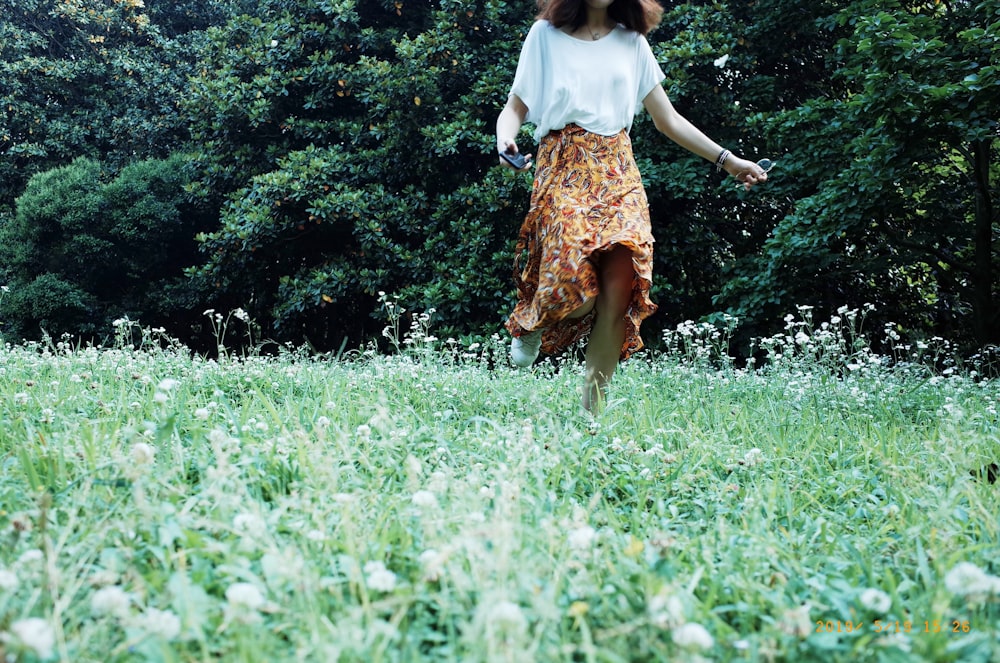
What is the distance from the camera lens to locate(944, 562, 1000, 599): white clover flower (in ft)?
4.18

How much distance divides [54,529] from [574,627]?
111 cm

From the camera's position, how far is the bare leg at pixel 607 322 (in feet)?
11.1

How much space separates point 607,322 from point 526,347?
0.51m

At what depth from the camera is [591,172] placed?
136 inches

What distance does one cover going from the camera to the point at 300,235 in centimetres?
938

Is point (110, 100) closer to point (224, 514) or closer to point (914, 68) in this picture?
point (914, 68)

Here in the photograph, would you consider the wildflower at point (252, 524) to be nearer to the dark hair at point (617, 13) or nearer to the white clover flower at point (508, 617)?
the white clover flower at point (508, 617)

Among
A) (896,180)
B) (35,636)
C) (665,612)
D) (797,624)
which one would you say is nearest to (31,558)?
(35,636)

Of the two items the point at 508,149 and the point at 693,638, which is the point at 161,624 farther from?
the point at 508,149

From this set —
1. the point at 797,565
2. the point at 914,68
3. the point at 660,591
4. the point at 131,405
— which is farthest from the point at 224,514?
the point at 914,68

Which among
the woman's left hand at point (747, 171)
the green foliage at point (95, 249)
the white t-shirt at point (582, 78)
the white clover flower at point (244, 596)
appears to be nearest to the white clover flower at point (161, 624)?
the white clover flower at point (244, 596)

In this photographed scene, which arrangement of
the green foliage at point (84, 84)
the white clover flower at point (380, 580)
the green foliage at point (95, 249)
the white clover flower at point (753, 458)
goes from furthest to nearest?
the green foliage at point (84, 84), the green foliage at point (95, 249), the white clover flower at point (753, 458), the white clover flower at point (380, 580)

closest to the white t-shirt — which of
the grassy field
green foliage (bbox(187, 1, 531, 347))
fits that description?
the grassy field

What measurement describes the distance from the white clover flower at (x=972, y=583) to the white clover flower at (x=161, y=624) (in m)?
1.25
